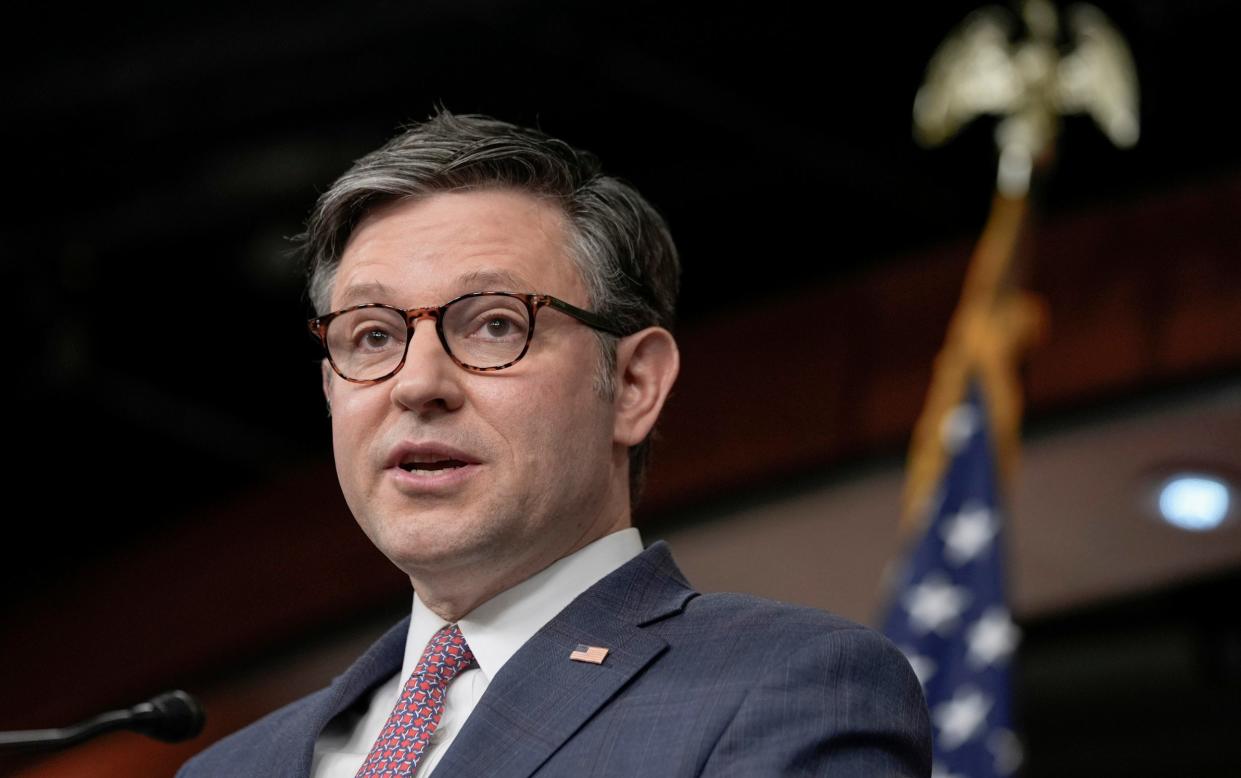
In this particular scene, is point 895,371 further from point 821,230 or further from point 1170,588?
point 1170,588

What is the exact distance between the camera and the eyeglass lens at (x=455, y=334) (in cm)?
156

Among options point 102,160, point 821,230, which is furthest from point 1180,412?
point 102,160

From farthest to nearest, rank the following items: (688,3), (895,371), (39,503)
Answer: (39,503)
(895,371)
(688,3)

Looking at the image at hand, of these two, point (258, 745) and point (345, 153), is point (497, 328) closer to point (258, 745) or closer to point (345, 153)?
point (258, 745)

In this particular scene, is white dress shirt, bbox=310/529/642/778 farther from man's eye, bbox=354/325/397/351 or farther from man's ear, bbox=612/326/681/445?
man's eye, bbox=354/325/397/351

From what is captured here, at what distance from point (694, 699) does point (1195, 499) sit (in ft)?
12.2

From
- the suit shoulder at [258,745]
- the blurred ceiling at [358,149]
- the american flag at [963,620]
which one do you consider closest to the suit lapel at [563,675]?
the suit shoulder at [258,745]

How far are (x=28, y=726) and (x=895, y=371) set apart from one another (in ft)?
10.9

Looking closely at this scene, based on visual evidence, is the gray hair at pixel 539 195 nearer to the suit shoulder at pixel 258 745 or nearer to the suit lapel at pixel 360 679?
the suit lapel at pixel 360 679

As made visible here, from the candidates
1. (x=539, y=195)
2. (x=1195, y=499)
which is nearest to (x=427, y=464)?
(x=539, y=195)

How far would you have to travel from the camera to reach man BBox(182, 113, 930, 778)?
1.34 meters

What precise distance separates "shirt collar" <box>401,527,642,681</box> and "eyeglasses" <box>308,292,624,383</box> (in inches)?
8.0

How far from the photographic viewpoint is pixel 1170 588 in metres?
5.15

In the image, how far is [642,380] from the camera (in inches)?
67.9
